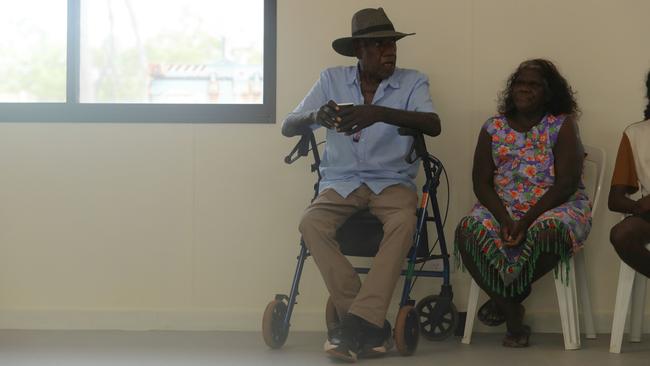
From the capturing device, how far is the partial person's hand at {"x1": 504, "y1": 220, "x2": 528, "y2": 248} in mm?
3723

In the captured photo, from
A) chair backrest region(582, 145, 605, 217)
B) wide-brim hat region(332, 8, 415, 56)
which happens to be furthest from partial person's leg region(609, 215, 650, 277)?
wide-brim hat region(332, 8, 415, 56)

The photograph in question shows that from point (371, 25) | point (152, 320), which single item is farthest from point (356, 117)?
point (152, 320)

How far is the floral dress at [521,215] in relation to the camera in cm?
369

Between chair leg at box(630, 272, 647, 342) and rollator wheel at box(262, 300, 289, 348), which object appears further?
chair leg at box(630, 272, 647, 342)

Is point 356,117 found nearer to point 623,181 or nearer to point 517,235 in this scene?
point 517,235

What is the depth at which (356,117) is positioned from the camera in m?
3.56

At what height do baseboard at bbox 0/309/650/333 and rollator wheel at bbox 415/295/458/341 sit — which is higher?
rollator wheel at bbox 415/295/458/341

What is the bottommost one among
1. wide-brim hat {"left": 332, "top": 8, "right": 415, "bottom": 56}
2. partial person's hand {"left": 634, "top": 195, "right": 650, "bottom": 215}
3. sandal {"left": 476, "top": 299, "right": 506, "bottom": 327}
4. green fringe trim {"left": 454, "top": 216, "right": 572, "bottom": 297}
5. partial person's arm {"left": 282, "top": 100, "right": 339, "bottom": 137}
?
sandal {"left": 476, "top": 299, "right": 506, "bottom": 327}

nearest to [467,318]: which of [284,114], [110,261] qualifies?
[284,114]

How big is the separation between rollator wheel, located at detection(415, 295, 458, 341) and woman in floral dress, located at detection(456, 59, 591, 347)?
19 centimetres

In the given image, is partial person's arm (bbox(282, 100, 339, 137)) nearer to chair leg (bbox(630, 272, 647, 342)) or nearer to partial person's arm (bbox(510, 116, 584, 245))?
partial person's arm (bbox(510, 116, 584, 245))

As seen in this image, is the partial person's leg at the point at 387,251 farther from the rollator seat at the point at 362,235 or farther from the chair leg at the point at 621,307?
the chair leg at the point at 621,307

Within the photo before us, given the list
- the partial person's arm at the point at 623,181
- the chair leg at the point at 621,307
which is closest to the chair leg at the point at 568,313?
the chair leg at the point at 621,307

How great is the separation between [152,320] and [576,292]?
1.87 meters
